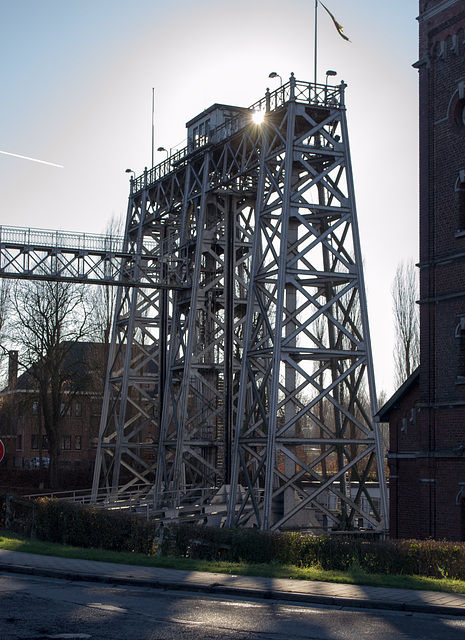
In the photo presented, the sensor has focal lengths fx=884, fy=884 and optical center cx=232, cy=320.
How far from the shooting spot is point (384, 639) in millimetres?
10656

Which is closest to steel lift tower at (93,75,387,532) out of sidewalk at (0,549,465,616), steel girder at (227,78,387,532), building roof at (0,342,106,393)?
steel girder at (227,78,387,532)

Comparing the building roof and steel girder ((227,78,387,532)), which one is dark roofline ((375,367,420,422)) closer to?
steel girder ((227,78,387,532))

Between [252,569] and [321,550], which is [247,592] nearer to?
[252,569]

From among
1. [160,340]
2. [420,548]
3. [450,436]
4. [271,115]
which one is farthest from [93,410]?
[420,548]

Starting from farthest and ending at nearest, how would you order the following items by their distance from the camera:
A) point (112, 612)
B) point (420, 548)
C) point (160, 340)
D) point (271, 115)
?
point (160, 340), point (271, 115), point (420, 548), point (112, 612)

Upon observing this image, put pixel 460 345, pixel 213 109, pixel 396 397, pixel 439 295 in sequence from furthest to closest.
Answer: pixel 213 109, pixel 396 397, pixel 439 295, pixel 460 345

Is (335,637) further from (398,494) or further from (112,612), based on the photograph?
(398,494)

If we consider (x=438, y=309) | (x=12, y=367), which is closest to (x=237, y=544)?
(x=438, y=309)

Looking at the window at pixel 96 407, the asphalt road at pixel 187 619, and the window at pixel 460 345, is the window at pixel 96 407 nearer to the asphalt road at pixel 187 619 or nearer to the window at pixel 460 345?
the window at pixel 460 345

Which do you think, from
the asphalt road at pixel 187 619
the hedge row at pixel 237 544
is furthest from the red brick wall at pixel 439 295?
the asphalt road at pixel 187 619

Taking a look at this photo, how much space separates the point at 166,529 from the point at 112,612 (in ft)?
24.4

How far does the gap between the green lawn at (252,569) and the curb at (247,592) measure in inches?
57.7

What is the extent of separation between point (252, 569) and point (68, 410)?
147 feet

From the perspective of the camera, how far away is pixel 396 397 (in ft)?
84.9
